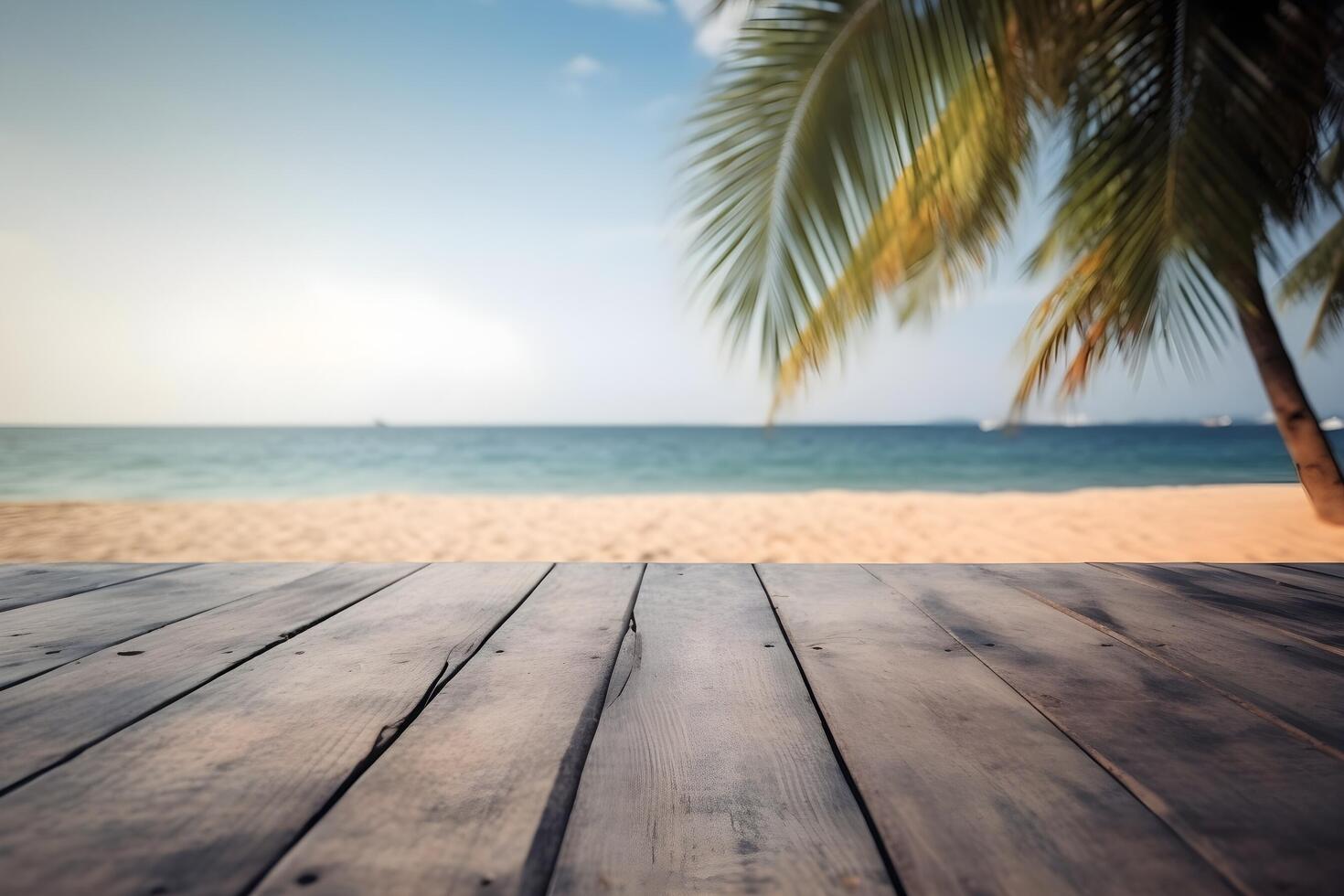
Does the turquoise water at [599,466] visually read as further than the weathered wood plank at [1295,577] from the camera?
Yes

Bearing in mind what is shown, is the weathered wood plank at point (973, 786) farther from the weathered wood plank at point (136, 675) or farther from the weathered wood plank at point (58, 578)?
the weathered wood plank at point (58, 578)

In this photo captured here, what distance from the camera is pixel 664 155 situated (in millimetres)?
1780

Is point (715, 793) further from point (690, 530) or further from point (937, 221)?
point (690, 530)

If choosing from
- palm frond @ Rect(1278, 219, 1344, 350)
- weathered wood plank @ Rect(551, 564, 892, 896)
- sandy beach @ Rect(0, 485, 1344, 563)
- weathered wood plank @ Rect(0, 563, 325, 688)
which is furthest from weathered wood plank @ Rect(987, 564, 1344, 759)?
palm frond @ Rect(1278, 219, 1344, 350)

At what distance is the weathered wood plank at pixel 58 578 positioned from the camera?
125cm

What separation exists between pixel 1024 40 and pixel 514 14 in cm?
843

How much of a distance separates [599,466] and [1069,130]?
15.8 meters

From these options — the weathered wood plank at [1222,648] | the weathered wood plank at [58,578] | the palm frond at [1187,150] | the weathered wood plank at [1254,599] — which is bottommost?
the weathered wood plank at [58,578]

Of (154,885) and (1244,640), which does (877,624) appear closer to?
(1244,640)

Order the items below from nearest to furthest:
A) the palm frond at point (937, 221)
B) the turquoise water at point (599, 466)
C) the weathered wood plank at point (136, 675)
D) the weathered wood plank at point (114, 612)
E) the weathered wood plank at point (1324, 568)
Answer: the weathered wood plank at point (136, 675) < the weathered wood plank at point (114, 612) < the weathered wood plank at point (1324, 568) < the palm frond at point (937, 221) < the turquoise water at point (599, 466)

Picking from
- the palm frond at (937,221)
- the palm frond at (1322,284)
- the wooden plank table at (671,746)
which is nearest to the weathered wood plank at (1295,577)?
the wooden plank table at (671,746)

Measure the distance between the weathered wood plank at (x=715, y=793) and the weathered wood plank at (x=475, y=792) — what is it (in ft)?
0.10

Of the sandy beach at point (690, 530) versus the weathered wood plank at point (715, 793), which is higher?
the weathered wood plank at point (715, 793)

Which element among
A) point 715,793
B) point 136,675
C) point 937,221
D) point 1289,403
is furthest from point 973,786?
point 1289,403
